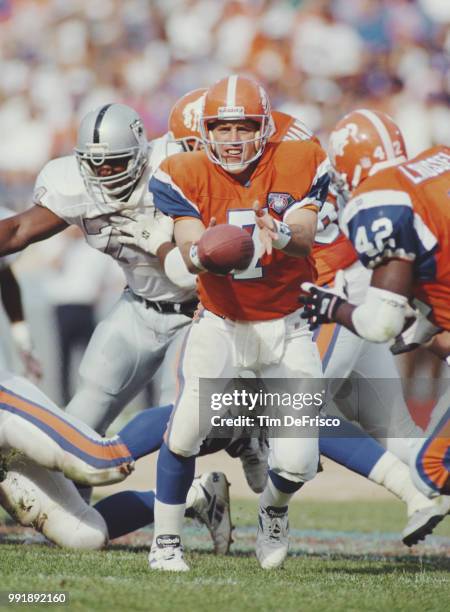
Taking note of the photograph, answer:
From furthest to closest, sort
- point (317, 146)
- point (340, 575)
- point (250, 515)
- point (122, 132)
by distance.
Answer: point (250, 515)
point (122, 132)
point (317, 146)
point (340, 575)

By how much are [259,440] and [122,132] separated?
149cm

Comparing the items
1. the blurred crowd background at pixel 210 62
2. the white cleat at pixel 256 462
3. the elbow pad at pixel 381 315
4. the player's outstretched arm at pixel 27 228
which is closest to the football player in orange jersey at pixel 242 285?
the elbow pad at pixel 381 315

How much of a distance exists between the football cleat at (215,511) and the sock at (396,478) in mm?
659

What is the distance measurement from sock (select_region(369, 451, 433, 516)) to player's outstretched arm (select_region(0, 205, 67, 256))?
1746 mm

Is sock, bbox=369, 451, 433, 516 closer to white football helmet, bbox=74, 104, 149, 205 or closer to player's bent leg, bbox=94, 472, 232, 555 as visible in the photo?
player's bent leg, bbox=94, 472, 232, 555

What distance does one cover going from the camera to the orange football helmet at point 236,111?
14.3 ft

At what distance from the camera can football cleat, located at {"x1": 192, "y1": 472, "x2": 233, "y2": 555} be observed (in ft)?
16.4

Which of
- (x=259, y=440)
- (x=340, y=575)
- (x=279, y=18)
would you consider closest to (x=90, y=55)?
(x=279, y=18)

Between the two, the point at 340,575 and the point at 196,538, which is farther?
the point at 196,538

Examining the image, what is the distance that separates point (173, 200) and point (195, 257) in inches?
13.3

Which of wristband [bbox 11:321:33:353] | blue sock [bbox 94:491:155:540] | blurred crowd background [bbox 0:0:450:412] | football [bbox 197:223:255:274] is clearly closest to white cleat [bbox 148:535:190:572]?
blue sock [bbox 94:491:155:540]

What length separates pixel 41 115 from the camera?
474 inches

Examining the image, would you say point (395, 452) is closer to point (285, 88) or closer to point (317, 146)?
point (317, 146)

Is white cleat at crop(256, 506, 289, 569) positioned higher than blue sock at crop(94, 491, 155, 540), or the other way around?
white cleat at crop(256, 506, 289, 569)
